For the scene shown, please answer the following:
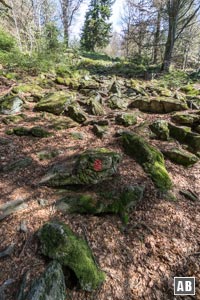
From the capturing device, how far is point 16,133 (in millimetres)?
4891

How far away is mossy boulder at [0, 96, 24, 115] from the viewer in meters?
5.84

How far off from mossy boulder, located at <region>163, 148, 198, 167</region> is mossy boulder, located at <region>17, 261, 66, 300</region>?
2967 mm

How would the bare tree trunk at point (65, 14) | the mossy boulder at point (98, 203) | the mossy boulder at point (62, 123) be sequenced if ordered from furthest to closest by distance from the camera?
the bare tree trunk at point (65, 14), the mossy boulder at point (62, 123), the mossy boulder at point (98, 203)

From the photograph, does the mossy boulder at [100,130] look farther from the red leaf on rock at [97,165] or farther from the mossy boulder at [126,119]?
the red leaf on rock at [97,165]

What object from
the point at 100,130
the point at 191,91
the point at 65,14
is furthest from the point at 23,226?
the point at 65,14

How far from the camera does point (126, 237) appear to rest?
9.45ft

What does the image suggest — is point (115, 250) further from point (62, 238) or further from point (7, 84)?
point (7, 84)

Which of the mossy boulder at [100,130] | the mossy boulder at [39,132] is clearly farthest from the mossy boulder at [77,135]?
the mossy boulder at [39,132]

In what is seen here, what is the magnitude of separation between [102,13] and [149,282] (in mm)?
27776

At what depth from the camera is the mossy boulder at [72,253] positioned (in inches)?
91.2

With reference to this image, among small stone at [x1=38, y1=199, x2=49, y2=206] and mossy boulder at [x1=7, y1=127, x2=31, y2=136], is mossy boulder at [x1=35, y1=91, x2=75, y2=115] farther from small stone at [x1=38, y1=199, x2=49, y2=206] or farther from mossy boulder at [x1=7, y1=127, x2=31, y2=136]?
small stone at [x1=38, y1=199, x2=49, y2=206]

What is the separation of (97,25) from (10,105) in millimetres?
22456

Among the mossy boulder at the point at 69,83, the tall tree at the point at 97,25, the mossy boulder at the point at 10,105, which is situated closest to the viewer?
the mossy boulder at the point at 10,105

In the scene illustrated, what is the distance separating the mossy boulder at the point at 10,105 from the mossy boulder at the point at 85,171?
9.84ft
